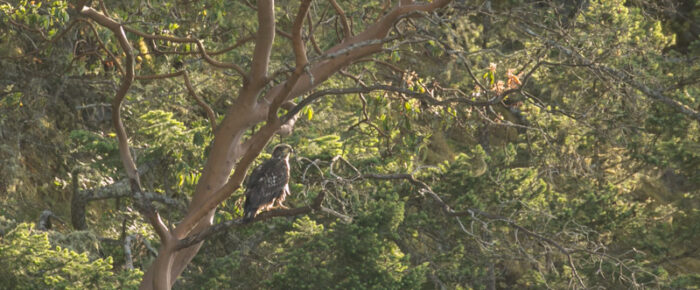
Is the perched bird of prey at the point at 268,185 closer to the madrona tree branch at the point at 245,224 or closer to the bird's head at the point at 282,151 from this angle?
the bird's head at the point at 282,151

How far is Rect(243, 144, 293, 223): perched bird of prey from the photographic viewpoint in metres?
6.70

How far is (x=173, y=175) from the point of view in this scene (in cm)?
952

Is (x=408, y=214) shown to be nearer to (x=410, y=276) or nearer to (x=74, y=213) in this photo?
(x=410, y=276)

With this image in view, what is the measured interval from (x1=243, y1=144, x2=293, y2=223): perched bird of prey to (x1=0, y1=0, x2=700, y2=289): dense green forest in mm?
204

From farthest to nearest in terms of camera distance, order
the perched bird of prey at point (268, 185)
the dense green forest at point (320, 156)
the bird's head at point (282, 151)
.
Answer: the bird's head at point (282, 151), the dense green forest at point (320, 156), the perched bird of prey at point (268, 185)

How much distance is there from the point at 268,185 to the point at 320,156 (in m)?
2.17

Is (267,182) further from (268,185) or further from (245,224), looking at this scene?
(245,224)

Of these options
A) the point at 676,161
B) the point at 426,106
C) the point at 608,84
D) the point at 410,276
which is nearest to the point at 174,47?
the point at 426,106

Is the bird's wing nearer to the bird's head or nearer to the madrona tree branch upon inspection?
the bird's head

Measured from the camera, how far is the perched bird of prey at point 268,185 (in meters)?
6.70

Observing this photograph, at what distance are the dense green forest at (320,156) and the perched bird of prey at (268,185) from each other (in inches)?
8.0

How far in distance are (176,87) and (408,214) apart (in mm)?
3668

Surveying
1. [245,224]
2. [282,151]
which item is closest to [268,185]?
[282,151]

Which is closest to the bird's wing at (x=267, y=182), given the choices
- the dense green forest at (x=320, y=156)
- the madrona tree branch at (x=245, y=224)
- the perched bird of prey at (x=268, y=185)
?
the perched bird of prey at (x=268, y=185)
